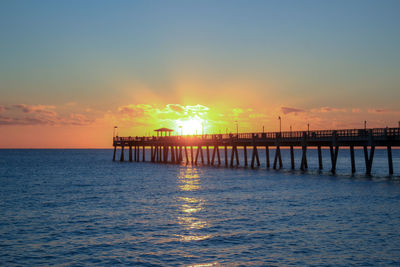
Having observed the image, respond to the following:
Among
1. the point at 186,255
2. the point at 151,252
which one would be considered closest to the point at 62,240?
the point at 151,252

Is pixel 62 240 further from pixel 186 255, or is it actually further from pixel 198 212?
pixel 198 212

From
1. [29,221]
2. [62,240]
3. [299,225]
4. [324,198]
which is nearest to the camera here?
[62,240]

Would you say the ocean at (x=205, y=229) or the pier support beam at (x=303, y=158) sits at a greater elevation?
the pier support beam at (x=303, y=158)

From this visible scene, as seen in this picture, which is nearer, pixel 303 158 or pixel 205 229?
pixel 205 229

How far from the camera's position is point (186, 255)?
16.0m

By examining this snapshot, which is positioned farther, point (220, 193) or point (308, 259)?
point (220, 193)

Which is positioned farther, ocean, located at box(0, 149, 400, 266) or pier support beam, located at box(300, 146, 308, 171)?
pier support beam, located at box(300, 146, 308, 171)

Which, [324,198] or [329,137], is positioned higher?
[329,137]

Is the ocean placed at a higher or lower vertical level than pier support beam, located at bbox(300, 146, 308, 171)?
lower

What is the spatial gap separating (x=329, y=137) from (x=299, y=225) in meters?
31.9

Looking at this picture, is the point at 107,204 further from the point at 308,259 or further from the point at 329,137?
the point at 329,137

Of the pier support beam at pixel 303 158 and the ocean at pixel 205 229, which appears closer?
the ocean at pixel 205 229

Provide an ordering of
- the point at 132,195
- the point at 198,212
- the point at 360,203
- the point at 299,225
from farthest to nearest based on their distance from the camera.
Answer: the point at 132,195 → the point at 360,203 → the point at 198,212 → the point at 299,225

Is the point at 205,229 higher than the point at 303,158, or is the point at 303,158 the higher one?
the point at 303,158
